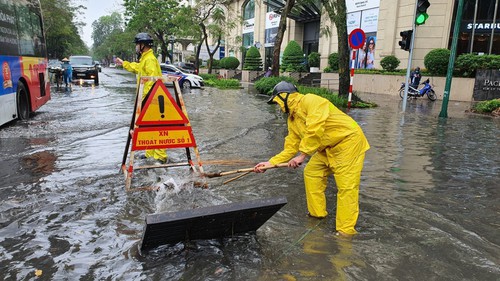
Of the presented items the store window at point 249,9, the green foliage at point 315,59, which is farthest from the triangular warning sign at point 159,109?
the store window at point 249,9

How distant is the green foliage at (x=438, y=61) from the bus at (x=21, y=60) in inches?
686

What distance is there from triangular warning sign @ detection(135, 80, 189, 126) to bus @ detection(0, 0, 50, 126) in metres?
5.44

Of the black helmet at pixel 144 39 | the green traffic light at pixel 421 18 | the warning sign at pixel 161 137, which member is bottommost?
the warning sign at pixel 161 137

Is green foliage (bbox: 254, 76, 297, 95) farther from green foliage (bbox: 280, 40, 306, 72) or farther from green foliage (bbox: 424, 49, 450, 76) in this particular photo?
green foliage (bbox: 280, 40, 306, 72)

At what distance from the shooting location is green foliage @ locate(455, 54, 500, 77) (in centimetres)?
1778

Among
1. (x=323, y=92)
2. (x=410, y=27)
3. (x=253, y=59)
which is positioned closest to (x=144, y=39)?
(x=323, y=92)

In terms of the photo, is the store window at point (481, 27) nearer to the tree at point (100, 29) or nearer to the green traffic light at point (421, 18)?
the green traffic light at point (421, 18)

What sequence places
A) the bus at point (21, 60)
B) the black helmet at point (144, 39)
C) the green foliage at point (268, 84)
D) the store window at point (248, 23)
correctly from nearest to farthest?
the black helmet at point (144, 39)
the bus at point (21, 60)
the green foliage at point (268, 84)
the store window at point (248, 23)

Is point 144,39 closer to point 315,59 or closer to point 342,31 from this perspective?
point 342,31

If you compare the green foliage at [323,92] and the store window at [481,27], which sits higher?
the store window at [481,27]

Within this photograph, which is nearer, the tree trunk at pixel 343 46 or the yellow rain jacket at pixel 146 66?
the yellow rain jacket at pixel 146 66

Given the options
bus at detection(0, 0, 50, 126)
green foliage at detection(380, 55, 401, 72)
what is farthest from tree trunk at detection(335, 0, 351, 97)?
bus at detection(0, 0, 50, 126)

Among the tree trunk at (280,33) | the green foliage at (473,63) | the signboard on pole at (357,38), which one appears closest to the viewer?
the signboard on pole at (357,38)

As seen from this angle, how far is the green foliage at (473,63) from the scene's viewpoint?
17.8 m
